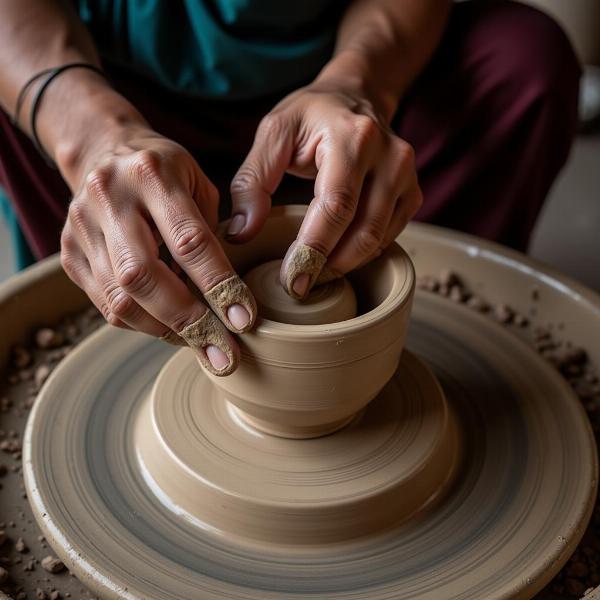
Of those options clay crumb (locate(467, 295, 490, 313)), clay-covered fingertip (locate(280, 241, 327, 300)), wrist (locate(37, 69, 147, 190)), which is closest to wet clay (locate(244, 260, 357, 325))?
clay-covered fingertip (locate(280, 241, 327, 300))

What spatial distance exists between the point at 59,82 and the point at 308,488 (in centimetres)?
85

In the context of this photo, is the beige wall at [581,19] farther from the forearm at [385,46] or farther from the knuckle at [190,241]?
the knuckle at [190,241]

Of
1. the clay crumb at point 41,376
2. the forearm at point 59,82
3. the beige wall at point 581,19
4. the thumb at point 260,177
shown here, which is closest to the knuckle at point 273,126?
the thumb at point 260,177

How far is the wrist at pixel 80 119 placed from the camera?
4.21 ft

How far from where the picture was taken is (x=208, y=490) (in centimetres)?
109

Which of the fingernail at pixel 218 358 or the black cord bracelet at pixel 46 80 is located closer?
the fingernail at pixel 218 358

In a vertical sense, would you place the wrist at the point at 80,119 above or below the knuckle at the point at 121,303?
above

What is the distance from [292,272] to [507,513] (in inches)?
18.4

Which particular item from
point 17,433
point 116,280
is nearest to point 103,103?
point 116,280

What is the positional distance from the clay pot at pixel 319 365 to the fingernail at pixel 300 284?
0.07 metres

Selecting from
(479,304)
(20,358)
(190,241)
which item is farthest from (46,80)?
(479,304)

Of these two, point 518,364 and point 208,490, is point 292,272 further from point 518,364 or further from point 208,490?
point 518,364

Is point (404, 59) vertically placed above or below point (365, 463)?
above

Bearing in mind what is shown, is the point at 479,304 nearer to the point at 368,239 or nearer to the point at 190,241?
the point at 368,239
